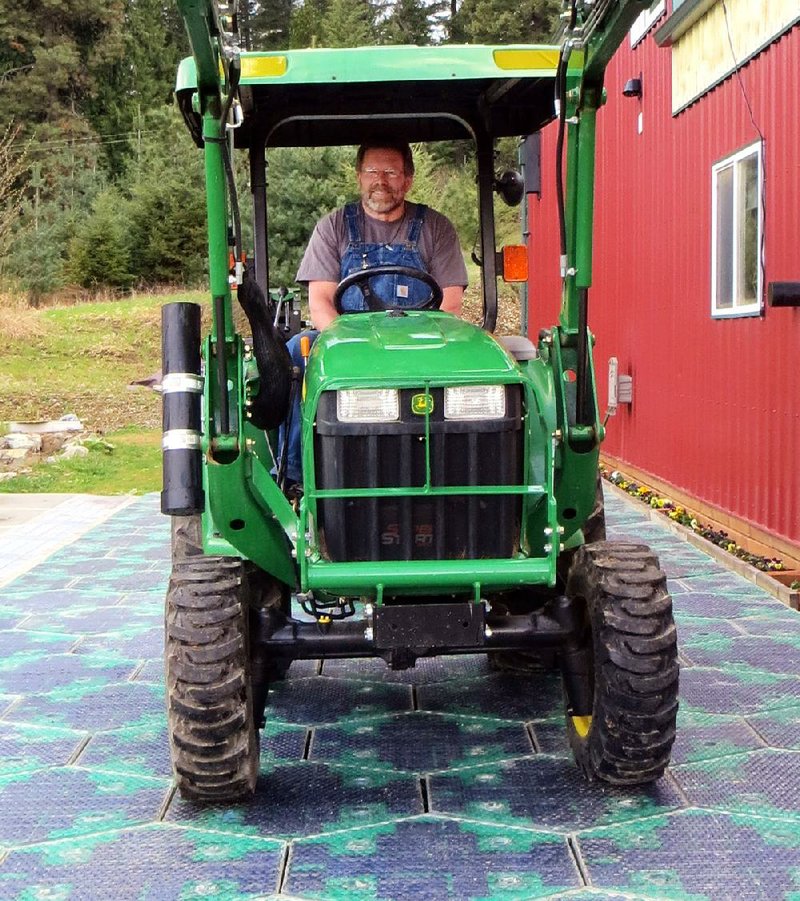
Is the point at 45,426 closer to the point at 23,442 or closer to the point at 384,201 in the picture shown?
the point at 23,442

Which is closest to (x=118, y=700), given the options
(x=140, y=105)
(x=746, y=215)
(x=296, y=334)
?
(x=296, y=334)

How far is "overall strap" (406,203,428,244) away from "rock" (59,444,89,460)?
1041 centimetres

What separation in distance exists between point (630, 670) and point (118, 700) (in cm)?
225

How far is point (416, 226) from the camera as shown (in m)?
4.73

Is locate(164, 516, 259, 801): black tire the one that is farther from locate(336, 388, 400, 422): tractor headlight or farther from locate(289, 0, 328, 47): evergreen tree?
locate(289, 0, 328, 47): evergreen tree

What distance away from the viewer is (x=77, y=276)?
33.8 m

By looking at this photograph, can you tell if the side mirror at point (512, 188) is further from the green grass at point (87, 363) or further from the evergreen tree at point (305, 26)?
the evergreen tree at point (305, 26)

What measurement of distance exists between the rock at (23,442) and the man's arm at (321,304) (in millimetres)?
10786

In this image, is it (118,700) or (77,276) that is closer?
(118,700)

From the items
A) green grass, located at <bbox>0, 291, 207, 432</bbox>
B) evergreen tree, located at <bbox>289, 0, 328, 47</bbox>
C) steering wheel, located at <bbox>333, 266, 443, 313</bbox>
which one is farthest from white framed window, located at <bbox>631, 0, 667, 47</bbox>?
evergreen tree, located at <bbox>289, 0, 328, 47</bbox>

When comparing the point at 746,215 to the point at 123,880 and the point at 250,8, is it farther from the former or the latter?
the point at 250,8

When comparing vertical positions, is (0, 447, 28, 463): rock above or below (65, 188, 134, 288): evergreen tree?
below

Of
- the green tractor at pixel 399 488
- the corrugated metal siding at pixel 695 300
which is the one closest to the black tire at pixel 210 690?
the green tractor at pixel 399 488

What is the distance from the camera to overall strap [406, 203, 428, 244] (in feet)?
15.5
